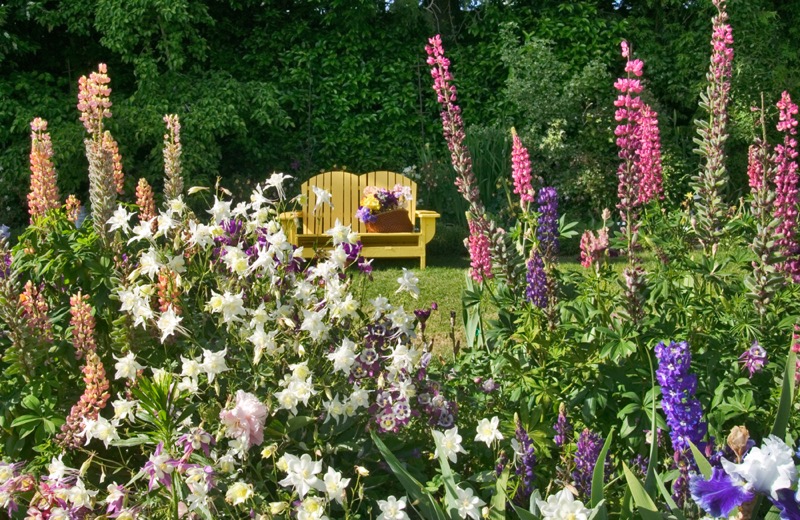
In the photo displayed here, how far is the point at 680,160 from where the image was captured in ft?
29.9

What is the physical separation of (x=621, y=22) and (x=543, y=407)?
8529 millimetres

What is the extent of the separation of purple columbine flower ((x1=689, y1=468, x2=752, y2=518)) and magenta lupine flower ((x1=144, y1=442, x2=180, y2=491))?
3.77 ft

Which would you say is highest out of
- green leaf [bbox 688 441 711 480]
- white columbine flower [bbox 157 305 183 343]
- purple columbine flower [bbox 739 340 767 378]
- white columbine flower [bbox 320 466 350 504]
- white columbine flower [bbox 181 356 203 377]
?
white columbine flower [bbox 157 305 183 343]

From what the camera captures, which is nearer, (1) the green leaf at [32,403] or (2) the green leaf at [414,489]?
(2) the green leaf at [414,489]

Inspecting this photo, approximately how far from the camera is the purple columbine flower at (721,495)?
1104 mm

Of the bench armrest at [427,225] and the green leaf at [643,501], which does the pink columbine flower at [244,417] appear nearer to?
the green leaf at [643,501]

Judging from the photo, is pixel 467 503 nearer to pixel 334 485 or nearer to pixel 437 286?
pixel 334 485

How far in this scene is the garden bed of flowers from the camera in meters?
1.87

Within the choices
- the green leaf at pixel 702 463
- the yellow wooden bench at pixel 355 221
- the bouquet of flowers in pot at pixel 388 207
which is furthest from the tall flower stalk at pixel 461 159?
the bouquet of flowers in pot at pixel 388 207

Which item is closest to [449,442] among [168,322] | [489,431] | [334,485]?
[489,431]

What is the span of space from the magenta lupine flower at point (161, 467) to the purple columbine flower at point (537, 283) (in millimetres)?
1059

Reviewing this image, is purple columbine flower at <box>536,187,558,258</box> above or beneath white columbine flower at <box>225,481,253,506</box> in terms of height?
above

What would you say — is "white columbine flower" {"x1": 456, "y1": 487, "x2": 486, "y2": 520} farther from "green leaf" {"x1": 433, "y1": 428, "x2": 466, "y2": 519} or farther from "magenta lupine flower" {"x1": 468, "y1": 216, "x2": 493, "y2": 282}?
"magenta lupine flower" {"x1": 468, "y1": 216, "x2": 493, "y2": 282}

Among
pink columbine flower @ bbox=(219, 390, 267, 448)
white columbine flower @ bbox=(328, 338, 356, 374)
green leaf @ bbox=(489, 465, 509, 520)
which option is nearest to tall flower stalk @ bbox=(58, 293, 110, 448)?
pink columbine flower @ bbox=(219, 390, 267, 448)
